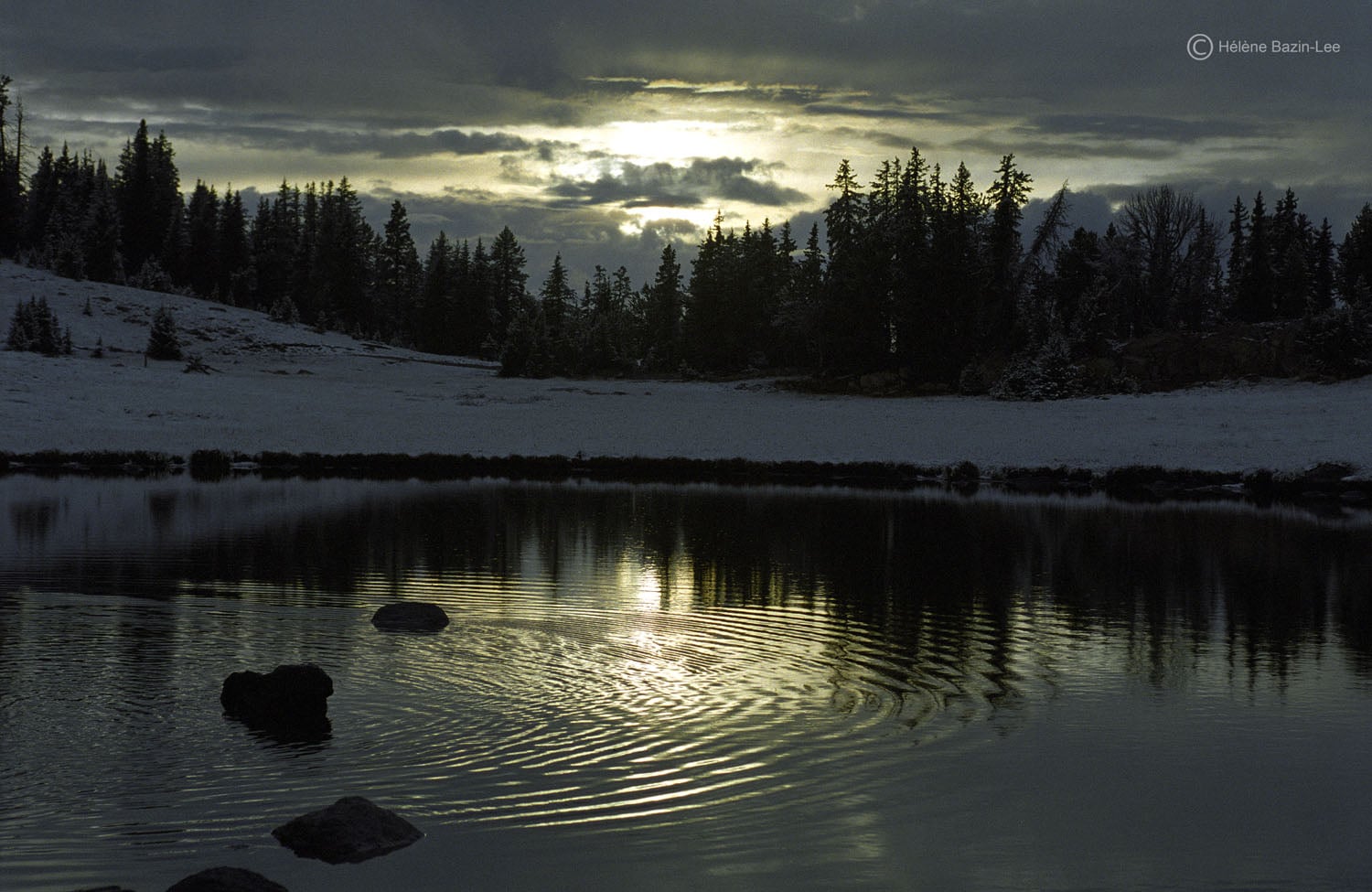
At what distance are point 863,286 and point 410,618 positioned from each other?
79.8 metres

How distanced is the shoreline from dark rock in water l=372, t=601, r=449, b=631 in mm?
33930

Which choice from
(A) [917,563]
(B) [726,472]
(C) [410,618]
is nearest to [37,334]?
(B) [726,472]

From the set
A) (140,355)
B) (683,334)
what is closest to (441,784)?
(140,355)

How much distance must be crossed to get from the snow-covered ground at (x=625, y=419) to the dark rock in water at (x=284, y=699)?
153 feet

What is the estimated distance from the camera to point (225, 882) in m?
8.09

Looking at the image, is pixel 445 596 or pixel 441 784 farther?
pixel 445 596

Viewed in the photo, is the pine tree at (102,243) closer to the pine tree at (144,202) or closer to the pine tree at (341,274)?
the pine tree at (144,202)

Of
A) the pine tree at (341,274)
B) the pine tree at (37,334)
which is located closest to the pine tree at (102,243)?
the pine tree at (341,274)

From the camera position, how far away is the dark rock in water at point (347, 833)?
9.37 meters

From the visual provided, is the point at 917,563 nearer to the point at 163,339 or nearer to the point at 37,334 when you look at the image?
the point at 37,334

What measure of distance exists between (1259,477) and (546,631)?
39.7 metres

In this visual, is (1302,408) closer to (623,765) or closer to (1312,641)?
(1312,641)

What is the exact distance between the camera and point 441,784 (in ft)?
36.5

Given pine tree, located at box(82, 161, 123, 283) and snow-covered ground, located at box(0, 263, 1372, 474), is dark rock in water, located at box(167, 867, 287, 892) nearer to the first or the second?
snow-covered ground, located at box(0, 263, 1372, 474)
